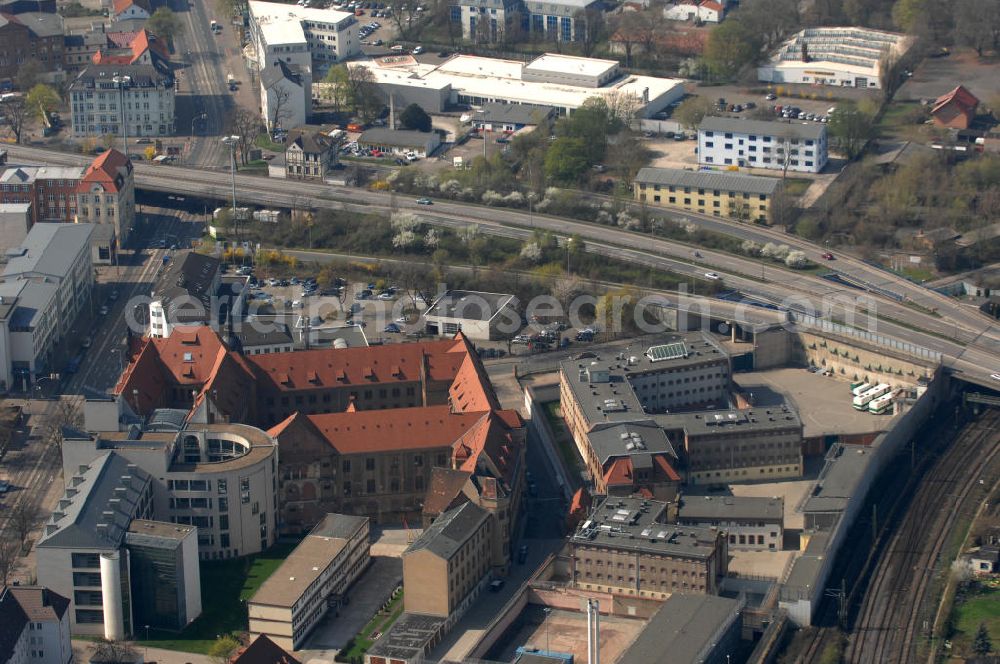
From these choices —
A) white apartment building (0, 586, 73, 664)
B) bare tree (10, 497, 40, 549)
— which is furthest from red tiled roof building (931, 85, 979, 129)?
white apartment building (0, 586, 73, 664)

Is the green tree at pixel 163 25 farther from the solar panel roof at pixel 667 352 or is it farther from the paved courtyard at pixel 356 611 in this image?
the paved courtyard at pixel 356 611

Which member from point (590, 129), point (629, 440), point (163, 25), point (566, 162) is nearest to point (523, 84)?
point (590, 129)

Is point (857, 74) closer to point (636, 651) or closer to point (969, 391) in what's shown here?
point (969, 391)

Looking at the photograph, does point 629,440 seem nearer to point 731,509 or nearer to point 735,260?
point 731,509

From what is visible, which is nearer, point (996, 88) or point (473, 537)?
point (473, 537)

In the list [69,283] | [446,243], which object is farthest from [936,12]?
[69,283]
